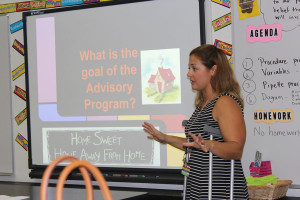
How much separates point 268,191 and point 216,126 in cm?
81

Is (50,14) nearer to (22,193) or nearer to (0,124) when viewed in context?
(0,124)

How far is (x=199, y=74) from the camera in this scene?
2018mm

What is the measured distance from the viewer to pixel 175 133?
10.4 ft

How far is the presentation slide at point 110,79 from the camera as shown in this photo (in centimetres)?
317

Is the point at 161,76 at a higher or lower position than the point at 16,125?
higher

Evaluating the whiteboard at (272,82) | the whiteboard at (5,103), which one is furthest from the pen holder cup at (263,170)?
the whiteboard at (5,103)

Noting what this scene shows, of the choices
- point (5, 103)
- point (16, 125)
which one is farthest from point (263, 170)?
point (5, 103)

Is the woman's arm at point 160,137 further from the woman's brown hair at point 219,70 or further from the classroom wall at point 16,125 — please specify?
the classroom wall at point 16,125

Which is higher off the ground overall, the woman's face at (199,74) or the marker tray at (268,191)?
the woman's face at (199,74)

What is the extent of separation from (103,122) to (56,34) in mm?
848

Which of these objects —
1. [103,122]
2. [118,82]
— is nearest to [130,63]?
[118,82]

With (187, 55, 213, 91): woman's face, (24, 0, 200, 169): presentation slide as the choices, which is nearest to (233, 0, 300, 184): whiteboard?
(24, 0, 200, 169): presentation slide

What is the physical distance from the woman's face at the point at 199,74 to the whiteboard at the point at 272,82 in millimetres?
844

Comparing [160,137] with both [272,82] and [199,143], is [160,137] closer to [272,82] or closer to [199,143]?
[199,143]
